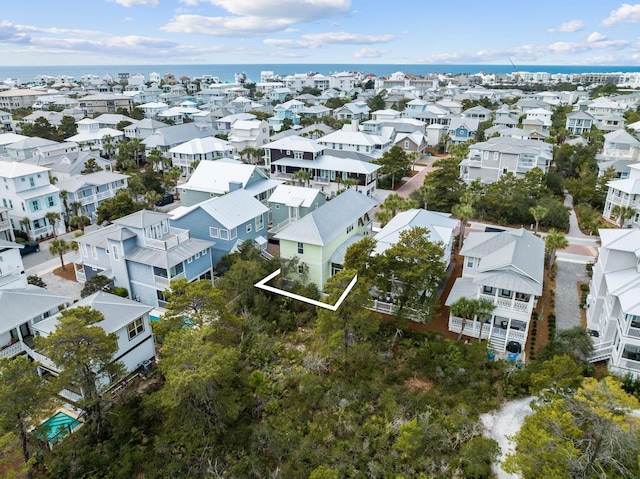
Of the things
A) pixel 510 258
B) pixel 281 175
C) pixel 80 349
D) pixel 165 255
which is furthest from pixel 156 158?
pixel 510 258

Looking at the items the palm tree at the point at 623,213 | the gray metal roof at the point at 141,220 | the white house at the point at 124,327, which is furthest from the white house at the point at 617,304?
the gray metal roof at the point at 141,220

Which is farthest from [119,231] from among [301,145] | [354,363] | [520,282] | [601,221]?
[601,221]

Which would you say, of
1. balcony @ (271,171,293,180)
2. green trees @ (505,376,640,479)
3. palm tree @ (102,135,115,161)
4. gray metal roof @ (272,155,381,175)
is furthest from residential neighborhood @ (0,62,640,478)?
palm tree @ (102,135,115,161)

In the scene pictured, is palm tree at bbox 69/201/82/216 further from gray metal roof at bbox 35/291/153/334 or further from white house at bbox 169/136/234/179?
gray metal roof at bbox 35/291/153/334

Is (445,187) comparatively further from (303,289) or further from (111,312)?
(111,312)

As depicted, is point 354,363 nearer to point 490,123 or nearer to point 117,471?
point 117,471
